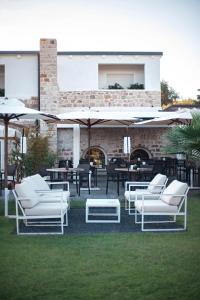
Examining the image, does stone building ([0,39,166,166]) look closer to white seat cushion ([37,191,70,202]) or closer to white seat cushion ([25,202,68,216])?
white seat cushion ([37,191,70,202])

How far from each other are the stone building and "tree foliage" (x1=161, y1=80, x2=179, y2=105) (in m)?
21.1

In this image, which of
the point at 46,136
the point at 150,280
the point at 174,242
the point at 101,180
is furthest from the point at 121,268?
the point at 46,136

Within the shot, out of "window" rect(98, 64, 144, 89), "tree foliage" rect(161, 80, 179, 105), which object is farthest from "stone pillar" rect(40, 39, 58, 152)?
"tree foliage" rect(161, 80, 179, 105)

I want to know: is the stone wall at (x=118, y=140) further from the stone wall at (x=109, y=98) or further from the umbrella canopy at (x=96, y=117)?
the umbrella canopy at (x=96, y=117)

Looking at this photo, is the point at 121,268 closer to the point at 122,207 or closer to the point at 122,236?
the point at 122,236

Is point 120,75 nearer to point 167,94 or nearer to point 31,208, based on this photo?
point 31,208

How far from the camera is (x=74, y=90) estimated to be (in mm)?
20906

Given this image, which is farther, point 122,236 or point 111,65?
point 111,65

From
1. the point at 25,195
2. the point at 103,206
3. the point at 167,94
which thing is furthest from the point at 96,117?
the point at 167,94

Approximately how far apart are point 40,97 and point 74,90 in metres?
2.18

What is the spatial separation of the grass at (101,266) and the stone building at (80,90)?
1116cm

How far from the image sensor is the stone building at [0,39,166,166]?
19.3 m

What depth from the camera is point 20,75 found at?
803 inches

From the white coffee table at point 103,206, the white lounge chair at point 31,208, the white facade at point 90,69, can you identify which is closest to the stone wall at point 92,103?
the white facade at point 90,69
